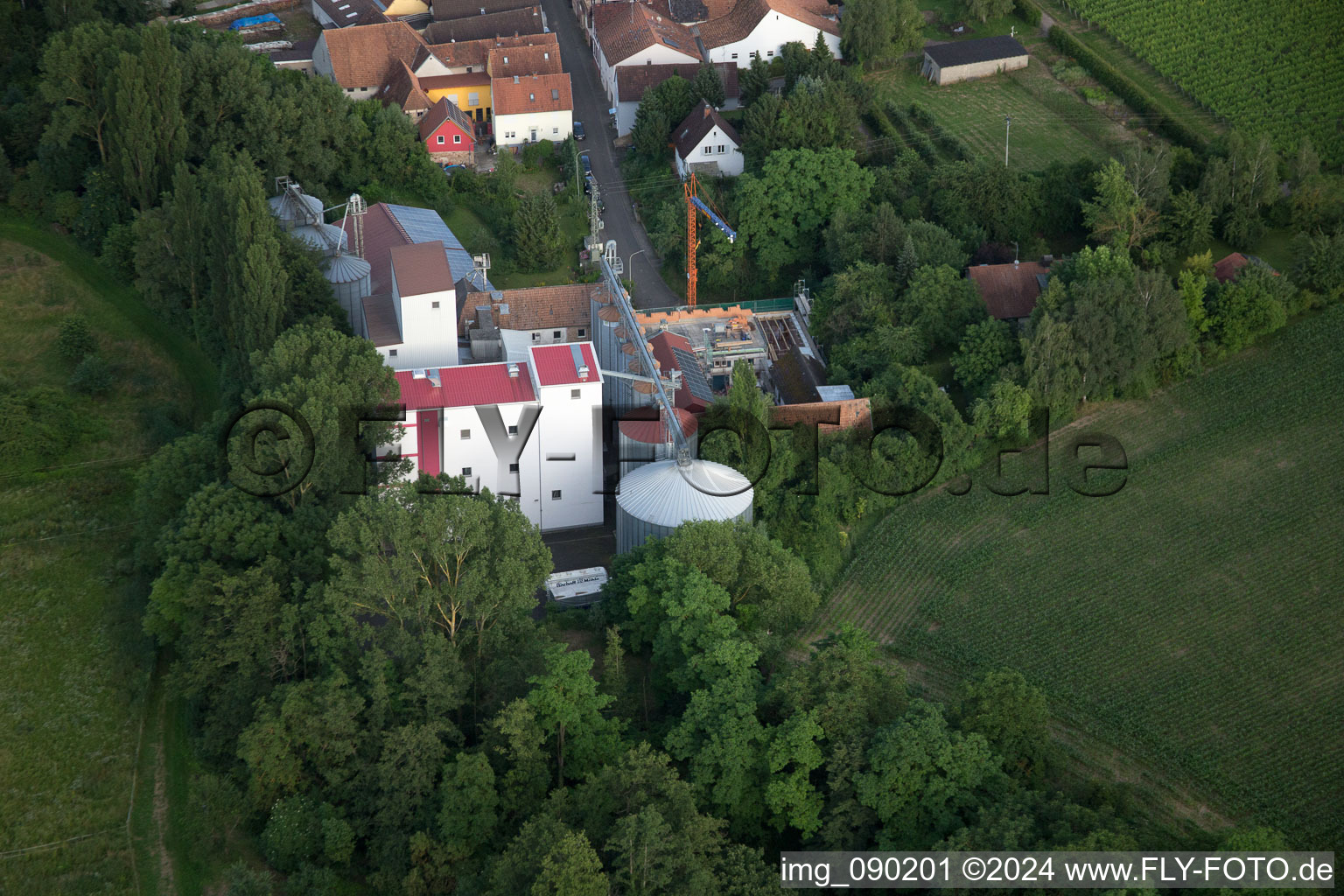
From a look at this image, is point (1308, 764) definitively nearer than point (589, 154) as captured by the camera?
Yes

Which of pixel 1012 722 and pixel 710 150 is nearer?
pixel 1012 722

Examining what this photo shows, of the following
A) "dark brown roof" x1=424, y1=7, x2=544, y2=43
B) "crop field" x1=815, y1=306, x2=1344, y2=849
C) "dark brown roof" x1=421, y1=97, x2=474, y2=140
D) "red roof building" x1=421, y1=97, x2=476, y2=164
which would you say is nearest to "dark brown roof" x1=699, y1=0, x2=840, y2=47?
"dark brown roof" x1=424, y1=7, x2=544, y2=43

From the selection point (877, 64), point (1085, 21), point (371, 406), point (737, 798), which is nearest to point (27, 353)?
point (371, 406)

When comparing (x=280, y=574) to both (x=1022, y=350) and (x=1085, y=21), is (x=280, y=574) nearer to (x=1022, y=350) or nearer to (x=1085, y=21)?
(x=1022, y=350)

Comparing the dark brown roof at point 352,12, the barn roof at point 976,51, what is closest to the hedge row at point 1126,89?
the barn roof at point 976,51

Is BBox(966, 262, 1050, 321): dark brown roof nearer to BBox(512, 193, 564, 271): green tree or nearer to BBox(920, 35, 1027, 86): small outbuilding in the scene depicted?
BBox(512, 193, 564, 271): green tree

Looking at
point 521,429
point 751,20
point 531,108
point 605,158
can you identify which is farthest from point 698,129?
point 521,429

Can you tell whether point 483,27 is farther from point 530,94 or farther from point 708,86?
point 708,86
